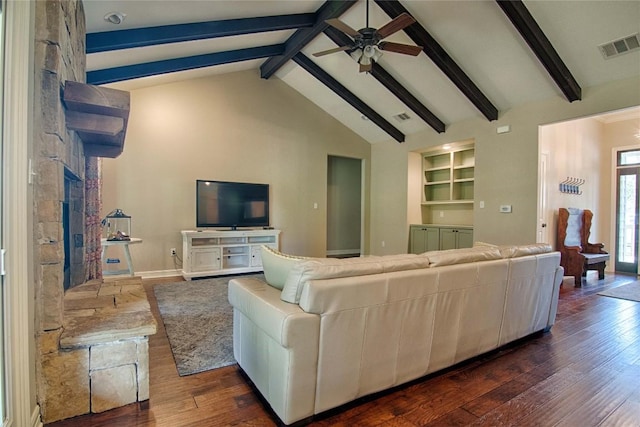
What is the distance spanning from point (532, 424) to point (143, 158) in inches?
220

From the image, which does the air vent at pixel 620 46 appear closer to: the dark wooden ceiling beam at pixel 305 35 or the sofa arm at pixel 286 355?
the dark wooden ceiling beam at pixel 305 35

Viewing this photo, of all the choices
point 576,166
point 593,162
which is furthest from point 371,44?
point 593,162

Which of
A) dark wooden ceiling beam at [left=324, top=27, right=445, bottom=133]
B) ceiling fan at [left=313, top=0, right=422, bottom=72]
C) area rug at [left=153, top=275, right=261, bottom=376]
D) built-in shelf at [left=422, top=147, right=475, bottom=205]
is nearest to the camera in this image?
area rug at [left=153, top=275, right=261, bottom=376]

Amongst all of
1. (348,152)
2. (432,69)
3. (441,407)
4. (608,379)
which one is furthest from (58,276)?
(348,152)

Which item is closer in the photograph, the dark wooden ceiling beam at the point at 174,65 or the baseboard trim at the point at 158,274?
the dark wooden ceiling beam at the point at 174,65

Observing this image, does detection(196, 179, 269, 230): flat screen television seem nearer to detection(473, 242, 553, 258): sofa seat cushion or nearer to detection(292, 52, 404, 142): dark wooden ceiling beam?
detection(292, 52, 404, 142): dark wooden ceiling beam

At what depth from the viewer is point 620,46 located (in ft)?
11.8

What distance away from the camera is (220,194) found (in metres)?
5.62

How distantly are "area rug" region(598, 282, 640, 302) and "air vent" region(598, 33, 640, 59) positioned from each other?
3.08 m

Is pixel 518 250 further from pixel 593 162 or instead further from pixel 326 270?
pixel 593 162

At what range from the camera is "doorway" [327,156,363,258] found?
25.9ft

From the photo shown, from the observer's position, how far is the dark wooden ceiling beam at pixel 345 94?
18.4ft

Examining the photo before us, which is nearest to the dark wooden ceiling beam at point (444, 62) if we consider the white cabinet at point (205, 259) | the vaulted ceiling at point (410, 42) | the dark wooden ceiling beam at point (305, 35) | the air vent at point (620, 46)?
the vaulted ceiling at point (410, 42)

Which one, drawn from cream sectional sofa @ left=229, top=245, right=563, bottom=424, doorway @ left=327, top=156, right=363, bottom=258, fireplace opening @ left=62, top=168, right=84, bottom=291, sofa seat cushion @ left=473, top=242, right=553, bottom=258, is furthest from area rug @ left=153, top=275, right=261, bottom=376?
doorway @ left=327, top=156, right=363, bottom=258
